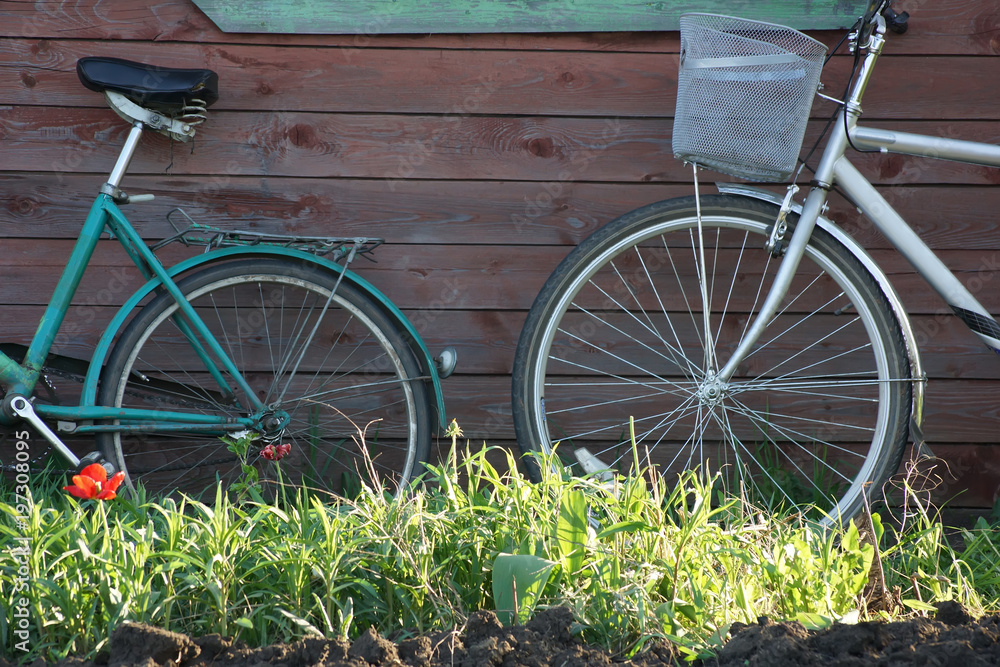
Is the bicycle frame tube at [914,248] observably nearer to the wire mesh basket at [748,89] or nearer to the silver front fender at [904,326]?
the silver front fender at [904,326]

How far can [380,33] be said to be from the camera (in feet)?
7.59

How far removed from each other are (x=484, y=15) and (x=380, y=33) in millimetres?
326

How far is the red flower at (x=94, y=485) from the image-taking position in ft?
4.72

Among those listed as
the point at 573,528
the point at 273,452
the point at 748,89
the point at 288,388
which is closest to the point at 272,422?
the point at 273,452

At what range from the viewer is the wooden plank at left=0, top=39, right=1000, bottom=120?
232cm

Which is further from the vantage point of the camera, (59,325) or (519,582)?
(59,325)

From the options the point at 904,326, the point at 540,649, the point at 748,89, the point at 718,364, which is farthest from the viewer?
the point at 718,364

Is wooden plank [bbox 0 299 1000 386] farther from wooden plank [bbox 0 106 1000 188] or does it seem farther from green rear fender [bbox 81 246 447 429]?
wooden plank [bbox 0 106 1000 188]

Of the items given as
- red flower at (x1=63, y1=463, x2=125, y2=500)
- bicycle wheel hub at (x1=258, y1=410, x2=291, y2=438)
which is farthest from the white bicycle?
red flower at (x1=63, y1=463, x2=125, y2=500)

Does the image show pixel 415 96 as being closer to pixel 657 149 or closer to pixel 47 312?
pixel 657 149

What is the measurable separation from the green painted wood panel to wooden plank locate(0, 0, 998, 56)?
1.1 inches

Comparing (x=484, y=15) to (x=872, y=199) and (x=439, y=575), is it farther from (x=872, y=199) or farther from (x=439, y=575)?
(x=439, y=575)

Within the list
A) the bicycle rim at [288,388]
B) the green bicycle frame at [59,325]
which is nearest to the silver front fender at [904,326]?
the bicycle rim at [288,388]

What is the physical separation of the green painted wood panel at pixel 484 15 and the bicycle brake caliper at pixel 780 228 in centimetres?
69
